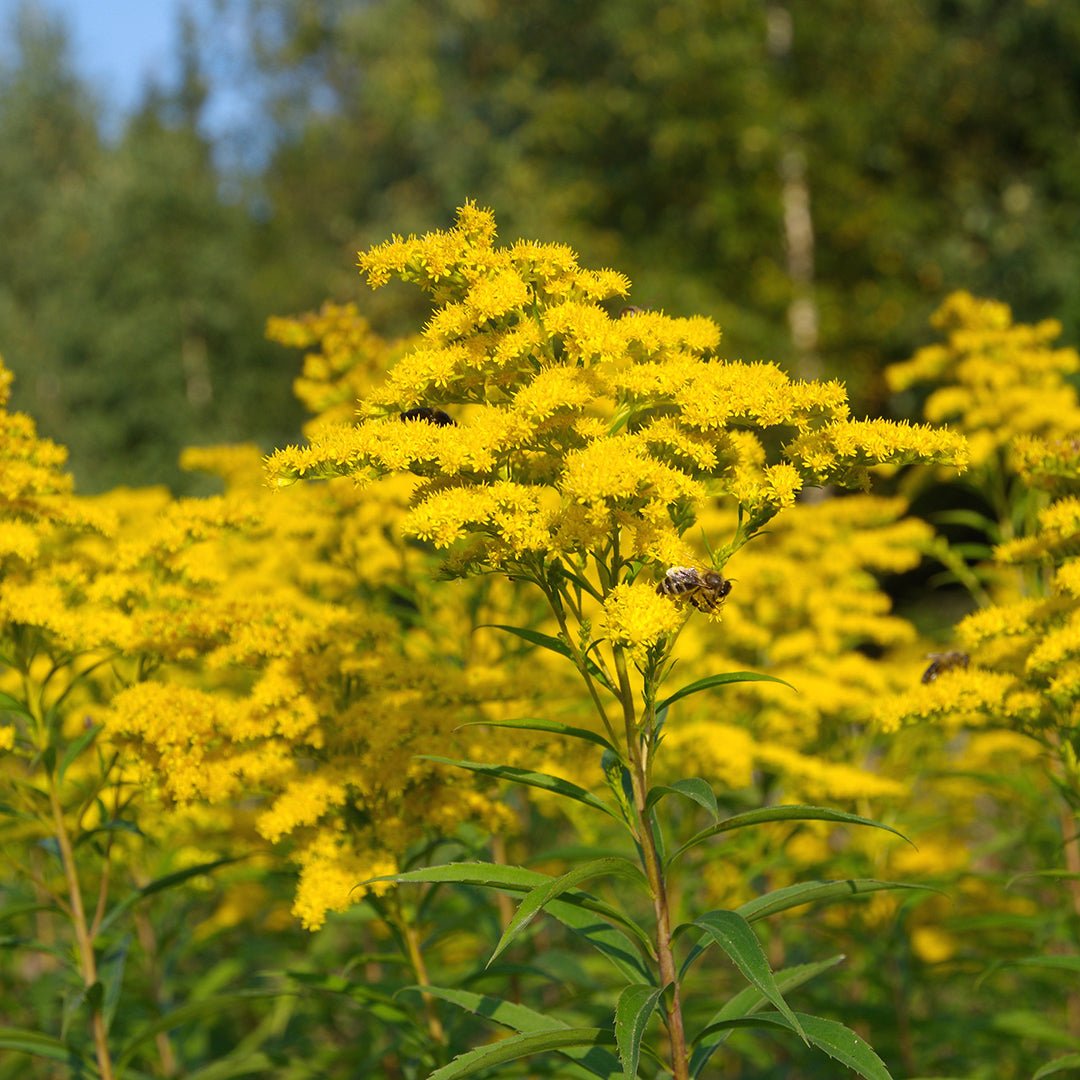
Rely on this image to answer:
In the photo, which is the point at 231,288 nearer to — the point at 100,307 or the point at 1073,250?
the point at 100,307

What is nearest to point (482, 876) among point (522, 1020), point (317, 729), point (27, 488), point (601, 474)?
point (522, 1020)

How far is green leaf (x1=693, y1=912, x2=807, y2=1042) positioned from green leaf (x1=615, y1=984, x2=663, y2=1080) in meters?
0.18

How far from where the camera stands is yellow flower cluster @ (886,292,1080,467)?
545 centimetres

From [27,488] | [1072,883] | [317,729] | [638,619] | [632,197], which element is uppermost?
[632,197]

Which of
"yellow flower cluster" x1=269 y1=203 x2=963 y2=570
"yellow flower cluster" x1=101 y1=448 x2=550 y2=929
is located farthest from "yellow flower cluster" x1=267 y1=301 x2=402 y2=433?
"yellow flower cluster" x1=269 y1=203 x2=963 y2=570

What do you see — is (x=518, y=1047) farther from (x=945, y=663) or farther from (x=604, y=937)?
(x=945, y=663)

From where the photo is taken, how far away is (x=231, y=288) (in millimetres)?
28516

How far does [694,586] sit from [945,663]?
1431 mm

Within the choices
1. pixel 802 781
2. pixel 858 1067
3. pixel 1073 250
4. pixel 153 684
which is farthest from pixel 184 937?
pixel 1073 250

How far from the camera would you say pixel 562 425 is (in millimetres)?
3006

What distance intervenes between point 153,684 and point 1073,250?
639 inches

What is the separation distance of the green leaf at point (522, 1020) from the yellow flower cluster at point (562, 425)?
105cm

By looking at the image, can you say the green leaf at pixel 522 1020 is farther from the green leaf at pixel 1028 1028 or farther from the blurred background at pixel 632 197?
the blurred background at pixel 632 197

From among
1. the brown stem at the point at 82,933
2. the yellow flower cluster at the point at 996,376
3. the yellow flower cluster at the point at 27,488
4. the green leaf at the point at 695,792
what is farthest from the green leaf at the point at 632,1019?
the yellow flower cluster at the point at 996,376
